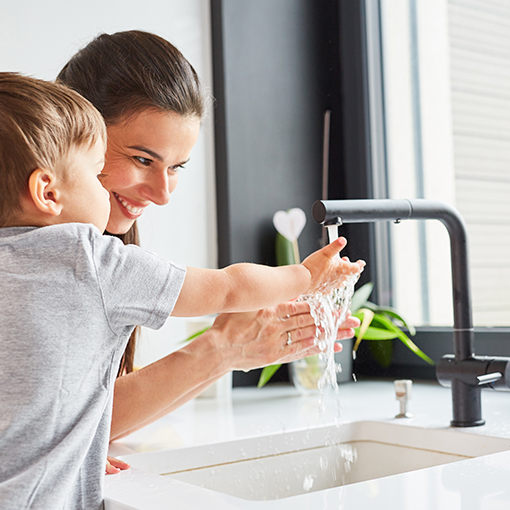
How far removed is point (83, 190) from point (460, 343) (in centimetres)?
57

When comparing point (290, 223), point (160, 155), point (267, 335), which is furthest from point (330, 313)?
point (290, 223)

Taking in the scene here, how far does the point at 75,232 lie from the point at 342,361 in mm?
986

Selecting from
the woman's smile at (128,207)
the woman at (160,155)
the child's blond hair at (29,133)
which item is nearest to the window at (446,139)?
the woman at (160,155)

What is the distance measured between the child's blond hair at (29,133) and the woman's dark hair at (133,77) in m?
0.32

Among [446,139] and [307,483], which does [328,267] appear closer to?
[307,483]

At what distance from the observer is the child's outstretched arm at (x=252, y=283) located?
68 cm

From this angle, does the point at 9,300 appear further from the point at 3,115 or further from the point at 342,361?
the point at 342,361

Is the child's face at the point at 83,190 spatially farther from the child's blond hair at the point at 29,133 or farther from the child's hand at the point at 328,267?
the child's hand at the point at 328,267

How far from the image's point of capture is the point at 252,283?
734 millimetres

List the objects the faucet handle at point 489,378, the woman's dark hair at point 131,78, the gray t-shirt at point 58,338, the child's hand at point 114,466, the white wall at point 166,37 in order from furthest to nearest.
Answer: the white wall at point 166,37 → the woman's dark hair at point 131,78 → the faucet handle at point 489,378 → the child's hand at point 114,466 → the gray t-shirt at point 58,338

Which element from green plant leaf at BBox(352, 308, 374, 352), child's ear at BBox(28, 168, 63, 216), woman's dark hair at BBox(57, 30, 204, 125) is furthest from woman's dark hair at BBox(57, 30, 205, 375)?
green plant leaf at BBox(352, 308, 374, 352)

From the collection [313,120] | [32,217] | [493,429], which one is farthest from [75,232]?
[313,120]

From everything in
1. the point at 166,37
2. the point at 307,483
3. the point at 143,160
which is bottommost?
the point at 307,483

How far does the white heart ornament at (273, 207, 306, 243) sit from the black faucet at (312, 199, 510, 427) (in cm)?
62
